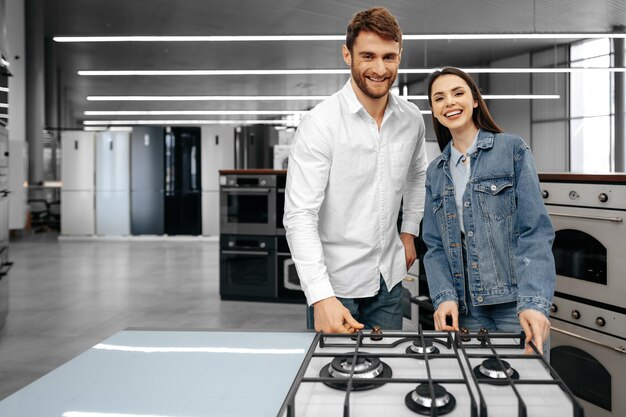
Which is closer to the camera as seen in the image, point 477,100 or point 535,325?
point 535,325

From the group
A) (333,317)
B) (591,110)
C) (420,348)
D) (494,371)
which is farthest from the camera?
(591,110)

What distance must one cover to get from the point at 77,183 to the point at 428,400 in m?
10.4

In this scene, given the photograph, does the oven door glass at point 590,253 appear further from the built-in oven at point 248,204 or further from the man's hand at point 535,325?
the built-in oven at point 248,204

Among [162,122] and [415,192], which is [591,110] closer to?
[415,192]

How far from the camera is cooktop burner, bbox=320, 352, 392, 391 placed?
869 mm

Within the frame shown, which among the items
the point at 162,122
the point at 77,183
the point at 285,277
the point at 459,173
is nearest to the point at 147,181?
the point at 77,183

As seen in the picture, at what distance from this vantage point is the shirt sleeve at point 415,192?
1815mm

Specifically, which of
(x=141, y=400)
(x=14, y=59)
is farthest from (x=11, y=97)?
(x=141, y=400)

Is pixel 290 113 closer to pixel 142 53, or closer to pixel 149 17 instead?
pixel 142 53

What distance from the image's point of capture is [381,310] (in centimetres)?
171

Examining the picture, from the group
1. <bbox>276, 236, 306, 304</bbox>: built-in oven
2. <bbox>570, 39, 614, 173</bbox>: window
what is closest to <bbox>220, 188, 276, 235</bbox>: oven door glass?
<bbox>276, 236, 306, 304</bbox>: built-in oven

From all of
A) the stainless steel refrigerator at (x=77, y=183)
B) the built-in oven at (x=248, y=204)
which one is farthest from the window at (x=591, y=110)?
the stainless steel refrigerator at (x=77, y=183)

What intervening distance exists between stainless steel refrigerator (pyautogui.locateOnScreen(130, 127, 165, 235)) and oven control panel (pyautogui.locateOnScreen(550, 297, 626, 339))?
859cm

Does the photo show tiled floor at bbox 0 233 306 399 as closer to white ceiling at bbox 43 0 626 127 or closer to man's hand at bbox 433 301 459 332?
man's hand at bbox 433 301 459 332
